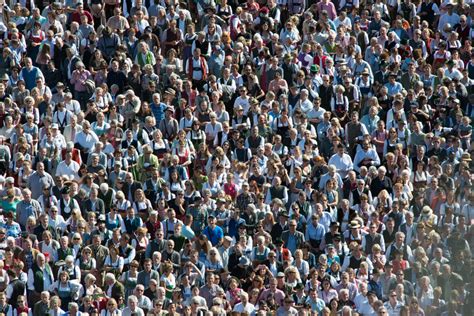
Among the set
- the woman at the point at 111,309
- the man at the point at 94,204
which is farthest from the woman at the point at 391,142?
the woman at the point at 111,309

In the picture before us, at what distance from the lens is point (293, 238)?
33.1m

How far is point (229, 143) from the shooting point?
35219 millimetres

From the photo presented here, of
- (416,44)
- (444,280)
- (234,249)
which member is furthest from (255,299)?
(416,44)

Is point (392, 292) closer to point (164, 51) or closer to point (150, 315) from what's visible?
point (150, 315)

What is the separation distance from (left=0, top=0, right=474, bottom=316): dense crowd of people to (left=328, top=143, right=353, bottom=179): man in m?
0.04

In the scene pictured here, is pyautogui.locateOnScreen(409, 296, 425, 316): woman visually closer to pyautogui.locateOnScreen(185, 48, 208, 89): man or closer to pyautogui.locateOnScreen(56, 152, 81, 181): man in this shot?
pyautogui.locateOnScreen(56, 152, 81, 181): man

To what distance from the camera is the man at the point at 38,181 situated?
33.3 meters

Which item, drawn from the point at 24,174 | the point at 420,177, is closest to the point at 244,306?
the point at 24,174

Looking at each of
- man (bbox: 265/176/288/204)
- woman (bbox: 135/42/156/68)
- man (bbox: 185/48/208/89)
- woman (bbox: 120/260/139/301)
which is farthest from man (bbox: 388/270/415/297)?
woman (bbox: 135/42/156/68)

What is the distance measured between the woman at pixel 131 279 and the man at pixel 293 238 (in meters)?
2.90

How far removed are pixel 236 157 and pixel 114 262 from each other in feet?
13.3

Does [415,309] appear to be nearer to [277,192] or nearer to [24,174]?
[277,192]

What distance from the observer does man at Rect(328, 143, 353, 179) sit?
35.1 m

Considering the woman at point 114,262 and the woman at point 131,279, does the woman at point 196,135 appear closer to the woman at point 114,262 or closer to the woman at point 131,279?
the woman at point 114,262
